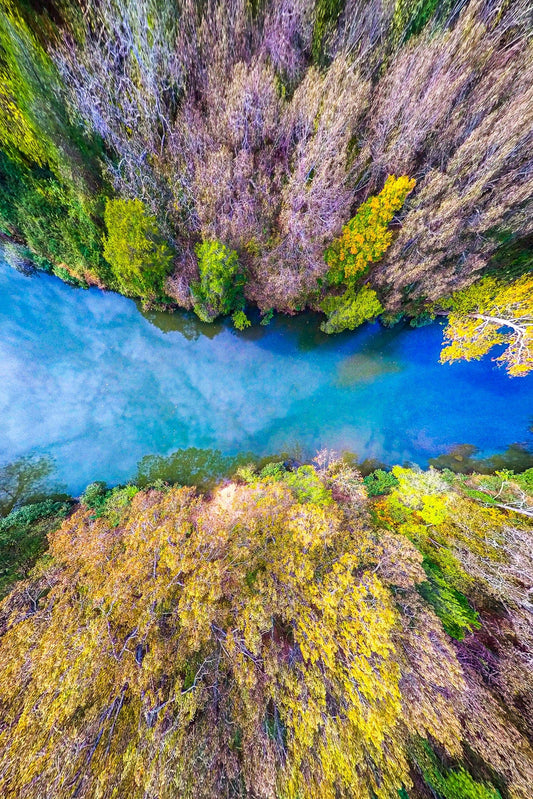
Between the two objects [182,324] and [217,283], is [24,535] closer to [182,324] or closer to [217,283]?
[182,324]

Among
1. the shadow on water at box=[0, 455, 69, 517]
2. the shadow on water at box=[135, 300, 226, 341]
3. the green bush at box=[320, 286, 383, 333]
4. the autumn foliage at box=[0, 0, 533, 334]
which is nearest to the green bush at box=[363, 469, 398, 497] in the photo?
the green bush at box=[320, 286, 383, 333]

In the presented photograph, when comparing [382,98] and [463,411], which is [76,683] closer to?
[463,411]

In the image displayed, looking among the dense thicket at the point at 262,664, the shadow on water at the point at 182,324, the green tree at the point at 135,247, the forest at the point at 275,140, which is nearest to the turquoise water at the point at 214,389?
the shadow on water at the point at 182,324

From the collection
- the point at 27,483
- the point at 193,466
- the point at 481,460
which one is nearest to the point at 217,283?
the point at 193,466

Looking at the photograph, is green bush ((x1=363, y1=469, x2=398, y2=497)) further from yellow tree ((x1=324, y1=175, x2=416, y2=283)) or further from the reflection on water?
yellow tree ((x1=324, y1=175, x2=416, y2=283))

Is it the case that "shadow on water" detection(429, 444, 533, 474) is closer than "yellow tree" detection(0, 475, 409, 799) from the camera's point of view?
No
